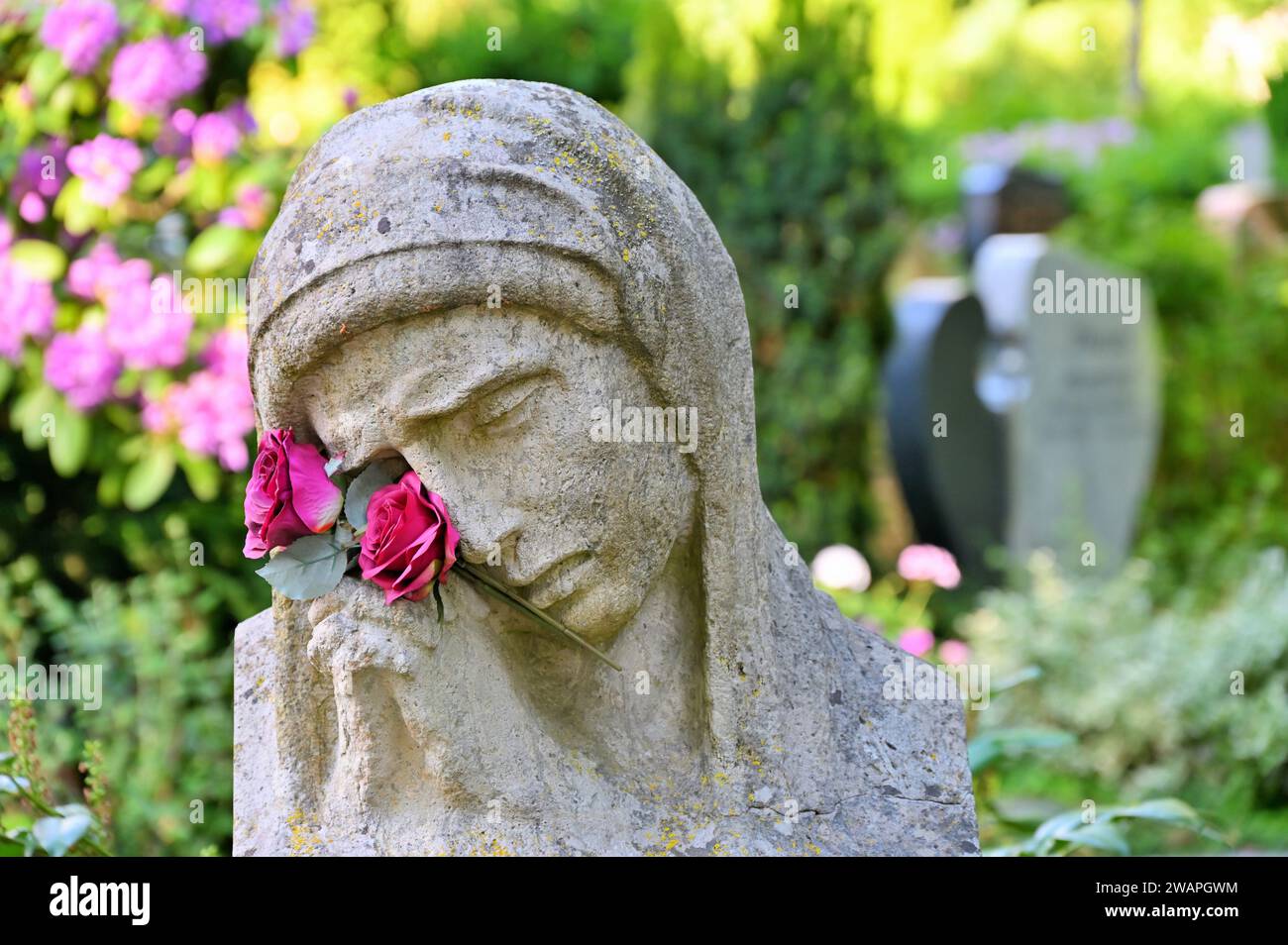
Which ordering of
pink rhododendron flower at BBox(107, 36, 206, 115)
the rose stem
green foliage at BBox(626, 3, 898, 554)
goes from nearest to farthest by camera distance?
the rose stem → pink rhododendron flower at BBox(107, 36, 206, 115) → green foliage at BBox(626, 3, 898, 554)

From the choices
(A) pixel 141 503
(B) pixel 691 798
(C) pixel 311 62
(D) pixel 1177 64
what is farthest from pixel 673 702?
(D) pixel 1177 64

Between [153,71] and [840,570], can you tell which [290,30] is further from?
[840,570]

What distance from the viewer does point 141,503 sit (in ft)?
13.3

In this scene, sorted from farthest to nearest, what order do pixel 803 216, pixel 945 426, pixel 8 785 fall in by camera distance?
pixel 945 426, pixel 803 216, pixel 8 785

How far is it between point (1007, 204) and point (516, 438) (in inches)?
305

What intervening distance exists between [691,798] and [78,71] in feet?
9.45

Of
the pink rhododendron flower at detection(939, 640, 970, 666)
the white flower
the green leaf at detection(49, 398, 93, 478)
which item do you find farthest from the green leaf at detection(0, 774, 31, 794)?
the pink rhododendron flower at detection(939, 640, 970, 666)

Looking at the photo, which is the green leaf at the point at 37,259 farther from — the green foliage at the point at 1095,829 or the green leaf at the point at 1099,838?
the green leaf at the point at 1099,838

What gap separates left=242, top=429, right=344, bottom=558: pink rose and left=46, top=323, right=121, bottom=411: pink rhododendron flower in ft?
7.46

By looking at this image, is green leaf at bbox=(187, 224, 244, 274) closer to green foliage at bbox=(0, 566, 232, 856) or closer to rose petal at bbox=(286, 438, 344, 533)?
green foliage at bbox=(0, 566, 232, 856)

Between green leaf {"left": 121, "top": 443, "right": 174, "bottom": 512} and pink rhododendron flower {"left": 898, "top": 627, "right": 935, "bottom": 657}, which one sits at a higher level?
green leaf {"left": 121, "top": 443, "right": 174, "bottom": 512}

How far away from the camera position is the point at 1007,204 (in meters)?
9.17

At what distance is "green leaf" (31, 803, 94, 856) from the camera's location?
2539 millimetres

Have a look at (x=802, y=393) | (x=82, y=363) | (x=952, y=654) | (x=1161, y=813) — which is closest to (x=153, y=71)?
(x=82, y=363)
